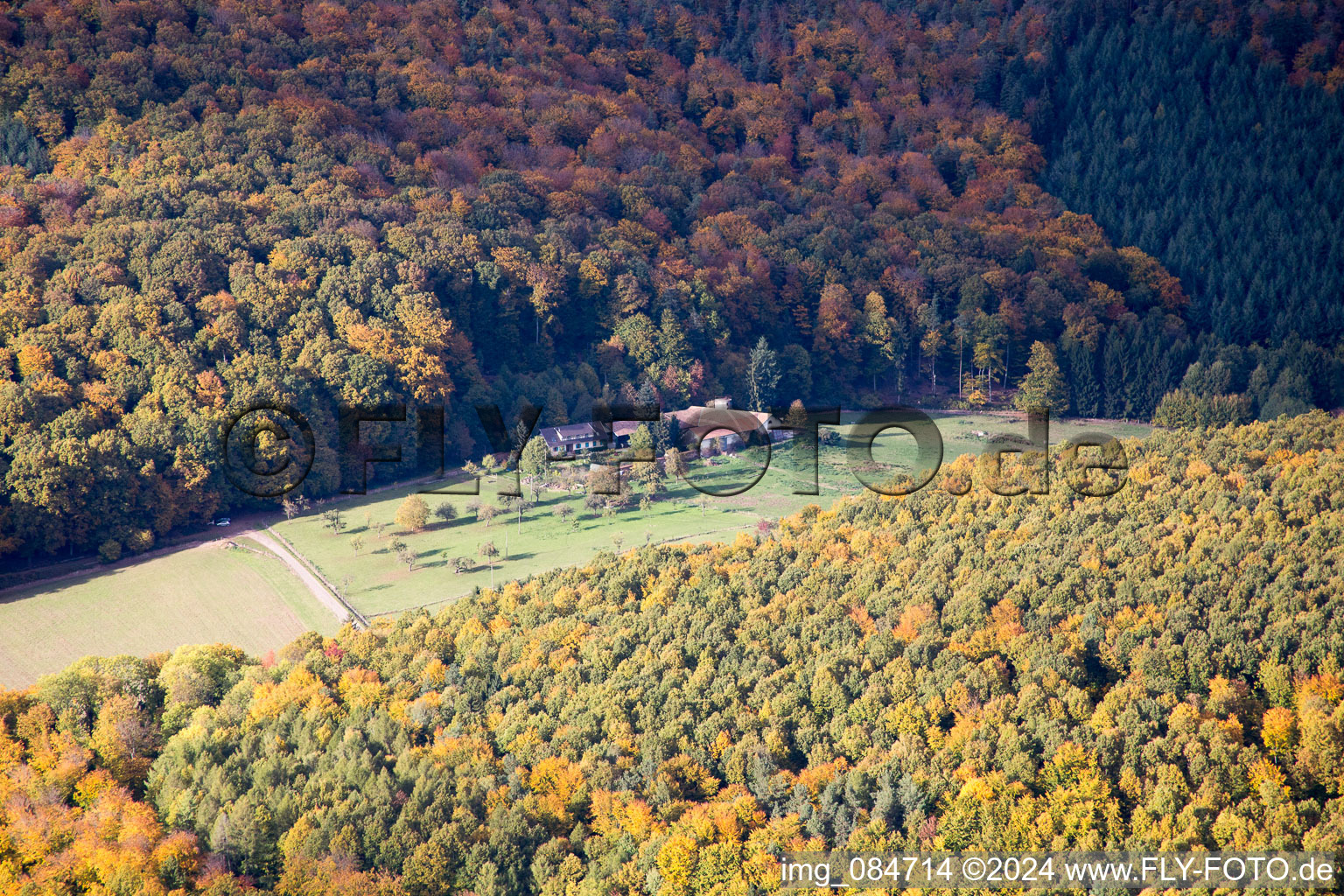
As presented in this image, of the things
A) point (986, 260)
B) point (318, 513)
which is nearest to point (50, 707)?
point (318, 513)

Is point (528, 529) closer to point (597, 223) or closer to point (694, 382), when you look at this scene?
point (694, 382)

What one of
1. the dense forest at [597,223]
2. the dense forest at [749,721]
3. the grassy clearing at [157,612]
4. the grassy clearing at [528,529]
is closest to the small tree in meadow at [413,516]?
the grassy clearing at [528,529]

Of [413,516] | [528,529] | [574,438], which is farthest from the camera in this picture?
[574,438]

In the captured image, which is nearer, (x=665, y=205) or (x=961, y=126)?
(x=665, y=205)

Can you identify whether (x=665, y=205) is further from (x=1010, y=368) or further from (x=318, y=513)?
(x=318, y=513)

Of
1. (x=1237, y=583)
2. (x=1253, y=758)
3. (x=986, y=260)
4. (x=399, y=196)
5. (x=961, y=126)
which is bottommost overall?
(x=1253, y=758)

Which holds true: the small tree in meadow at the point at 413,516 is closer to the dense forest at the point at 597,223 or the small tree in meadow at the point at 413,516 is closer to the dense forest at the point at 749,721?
the dense forest at the point at 597,223

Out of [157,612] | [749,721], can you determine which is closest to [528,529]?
[157,612]
